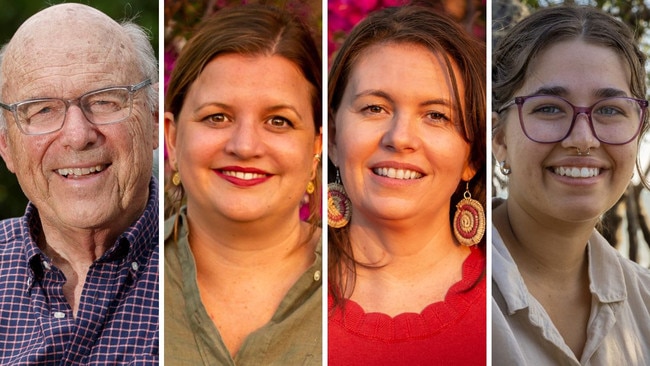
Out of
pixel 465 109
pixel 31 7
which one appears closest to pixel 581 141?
pixel 465 109

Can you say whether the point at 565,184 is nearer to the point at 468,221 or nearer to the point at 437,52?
the point at 468,221

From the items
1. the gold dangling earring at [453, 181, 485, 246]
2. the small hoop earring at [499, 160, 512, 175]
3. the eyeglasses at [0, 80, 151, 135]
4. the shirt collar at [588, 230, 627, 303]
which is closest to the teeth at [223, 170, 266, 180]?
the eyeglasses at [0, 80, 151, 135]

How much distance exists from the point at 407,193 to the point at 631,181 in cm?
94

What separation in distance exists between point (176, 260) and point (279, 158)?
557 millimetres

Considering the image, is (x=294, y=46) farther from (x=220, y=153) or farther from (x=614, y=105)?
(x=614, y=105)

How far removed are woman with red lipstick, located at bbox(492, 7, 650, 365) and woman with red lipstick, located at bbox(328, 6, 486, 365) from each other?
11 centimetres

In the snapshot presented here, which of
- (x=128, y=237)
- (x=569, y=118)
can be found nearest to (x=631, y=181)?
(x=569, y=118)

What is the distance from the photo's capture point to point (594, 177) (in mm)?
3402

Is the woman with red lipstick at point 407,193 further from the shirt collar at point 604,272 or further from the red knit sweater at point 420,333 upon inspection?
the shirt collar at point 604,272

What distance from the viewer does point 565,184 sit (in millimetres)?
3396

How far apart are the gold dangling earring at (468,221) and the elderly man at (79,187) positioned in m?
1.12

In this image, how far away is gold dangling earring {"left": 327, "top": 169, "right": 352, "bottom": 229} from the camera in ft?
11.5

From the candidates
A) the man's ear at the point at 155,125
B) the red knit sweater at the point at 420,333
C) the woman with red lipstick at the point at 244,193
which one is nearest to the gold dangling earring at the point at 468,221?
the red knit sweater at the point at 420,333

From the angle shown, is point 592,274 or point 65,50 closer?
point 65,50
